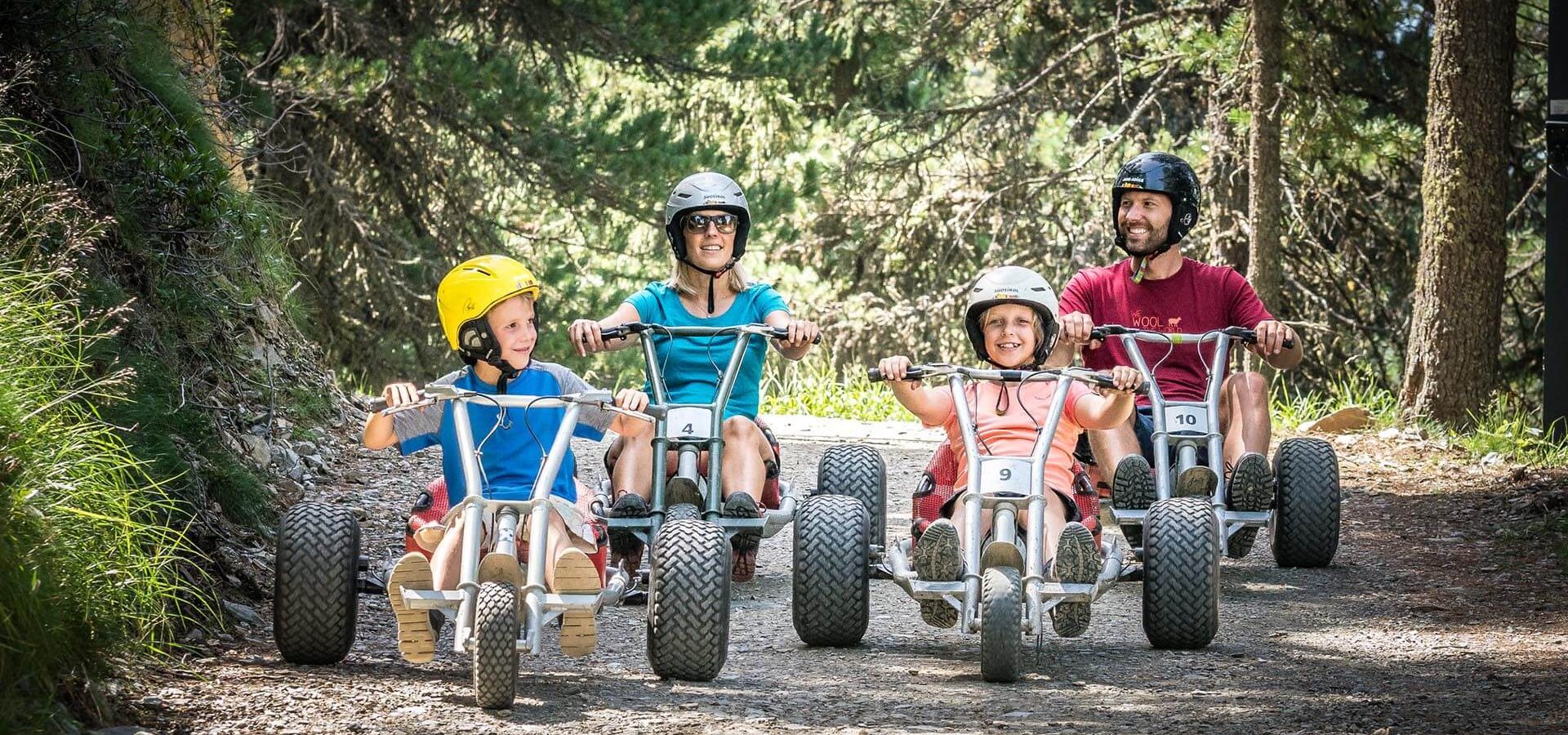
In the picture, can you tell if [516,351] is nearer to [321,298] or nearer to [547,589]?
[547,589]

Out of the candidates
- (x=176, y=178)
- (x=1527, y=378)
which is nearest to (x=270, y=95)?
(x=176, y=178)

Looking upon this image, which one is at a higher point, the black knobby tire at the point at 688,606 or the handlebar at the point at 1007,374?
the handlebar at the point at 1007,374

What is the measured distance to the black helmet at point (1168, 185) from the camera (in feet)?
23.9

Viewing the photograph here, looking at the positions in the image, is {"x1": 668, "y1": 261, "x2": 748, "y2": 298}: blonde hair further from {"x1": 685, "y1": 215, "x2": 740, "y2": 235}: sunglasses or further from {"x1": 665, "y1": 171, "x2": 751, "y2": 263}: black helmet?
{"x1": 685, "y1": 215, "x2": 740, "y2": 235}: sunglasses

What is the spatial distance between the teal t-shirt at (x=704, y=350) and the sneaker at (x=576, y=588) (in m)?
1.93

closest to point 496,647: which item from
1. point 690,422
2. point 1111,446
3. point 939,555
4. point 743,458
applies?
point 939,555

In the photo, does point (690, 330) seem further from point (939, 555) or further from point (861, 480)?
point (939, 555)

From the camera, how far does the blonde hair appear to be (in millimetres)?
7012

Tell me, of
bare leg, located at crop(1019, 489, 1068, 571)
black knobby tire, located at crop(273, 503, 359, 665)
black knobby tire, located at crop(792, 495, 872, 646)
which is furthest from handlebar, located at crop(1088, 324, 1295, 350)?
black knobby tire, located at crop(273, 503, 359, 665)

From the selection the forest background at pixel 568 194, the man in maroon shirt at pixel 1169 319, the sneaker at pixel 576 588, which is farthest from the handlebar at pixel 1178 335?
the forest background at pixel 568 194

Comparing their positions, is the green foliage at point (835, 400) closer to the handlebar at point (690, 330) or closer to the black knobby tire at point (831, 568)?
the handlebar at point (690, 330)

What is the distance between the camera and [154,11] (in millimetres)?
8812

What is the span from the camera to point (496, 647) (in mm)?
4473

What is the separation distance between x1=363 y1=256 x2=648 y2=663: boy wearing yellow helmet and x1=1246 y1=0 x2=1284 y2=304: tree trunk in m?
8.66
